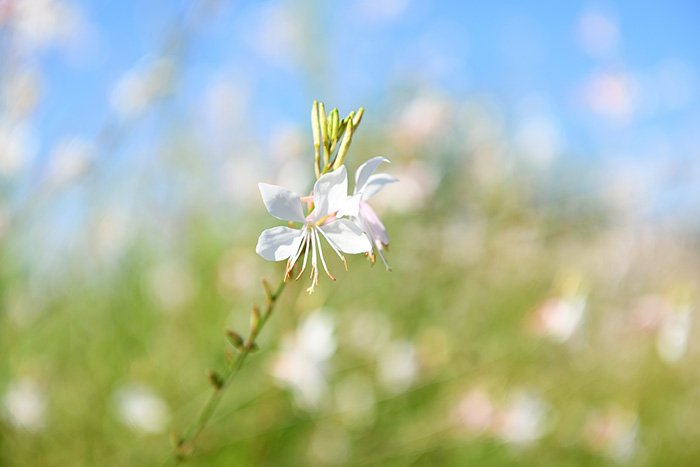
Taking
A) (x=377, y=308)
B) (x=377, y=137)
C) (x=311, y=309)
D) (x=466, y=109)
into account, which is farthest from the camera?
(x=466, y=109)

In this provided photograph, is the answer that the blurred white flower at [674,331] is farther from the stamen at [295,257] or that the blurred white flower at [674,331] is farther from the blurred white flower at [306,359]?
the stamen at [295,257]

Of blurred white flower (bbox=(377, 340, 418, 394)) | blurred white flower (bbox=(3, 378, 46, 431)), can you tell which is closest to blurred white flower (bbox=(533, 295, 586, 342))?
blurred white flower (bbox=(377, 340, 418, 394))

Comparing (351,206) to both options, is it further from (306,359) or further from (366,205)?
(306,359)

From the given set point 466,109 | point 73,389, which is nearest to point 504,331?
point 466,109

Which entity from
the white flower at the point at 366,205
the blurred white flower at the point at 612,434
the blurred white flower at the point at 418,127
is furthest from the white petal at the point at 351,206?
the blurred white flower at the point at 612,434

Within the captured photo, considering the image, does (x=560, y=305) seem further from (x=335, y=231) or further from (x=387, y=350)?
(x=335, y=231)

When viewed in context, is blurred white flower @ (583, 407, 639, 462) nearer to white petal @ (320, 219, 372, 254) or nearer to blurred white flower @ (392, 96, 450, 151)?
blurred white flower @ (392, 96, 450, 151)

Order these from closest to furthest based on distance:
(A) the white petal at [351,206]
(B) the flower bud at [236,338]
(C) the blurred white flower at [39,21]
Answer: (A) the white petal at [351,206] < (B) the flower bud at [236,338] < (C) the blurred white flower at [39,21]
